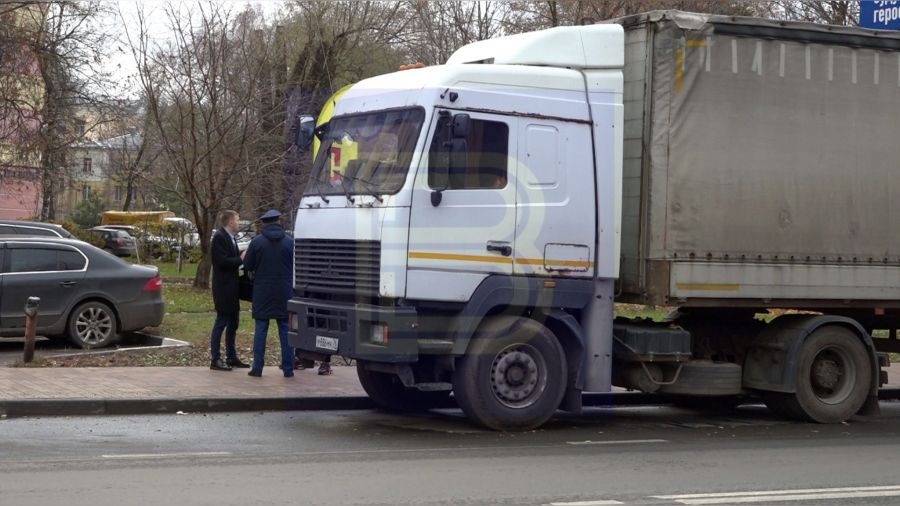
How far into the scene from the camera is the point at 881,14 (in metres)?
16.2

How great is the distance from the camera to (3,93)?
30938mm

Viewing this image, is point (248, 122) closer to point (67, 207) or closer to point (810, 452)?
point (810, 452)

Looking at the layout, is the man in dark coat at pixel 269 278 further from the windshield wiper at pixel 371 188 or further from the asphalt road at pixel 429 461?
the windshield wiper at pixel 371 188

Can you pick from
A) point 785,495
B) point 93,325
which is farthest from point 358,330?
point 93,325

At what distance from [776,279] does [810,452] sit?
2033mm

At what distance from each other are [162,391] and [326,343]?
211 centimetres

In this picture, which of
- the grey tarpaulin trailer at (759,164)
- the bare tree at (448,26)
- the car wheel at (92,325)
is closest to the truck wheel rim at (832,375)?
the grey tarpaulin trailer at (759,164)

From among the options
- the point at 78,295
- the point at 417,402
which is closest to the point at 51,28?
the point at 78,295

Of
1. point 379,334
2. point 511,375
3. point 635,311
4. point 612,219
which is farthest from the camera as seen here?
point 635,311

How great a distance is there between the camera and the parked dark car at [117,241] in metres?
56.3

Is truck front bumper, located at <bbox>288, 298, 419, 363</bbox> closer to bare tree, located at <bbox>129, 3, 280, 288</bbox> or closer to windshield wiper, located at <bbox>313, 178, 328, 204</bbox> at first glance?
windshield wiper, located at <bbox>313, 178, 328, 204</bbox>

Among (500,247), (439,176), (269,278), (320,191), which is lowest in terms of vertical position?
(269,278)

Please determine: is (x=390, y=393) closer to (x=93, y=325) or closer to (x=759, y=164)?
(x=759, y=164)

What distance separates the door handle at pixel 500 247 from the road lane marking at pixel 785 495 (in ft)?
11.1
